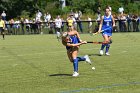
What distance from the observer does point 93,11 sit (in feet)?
228

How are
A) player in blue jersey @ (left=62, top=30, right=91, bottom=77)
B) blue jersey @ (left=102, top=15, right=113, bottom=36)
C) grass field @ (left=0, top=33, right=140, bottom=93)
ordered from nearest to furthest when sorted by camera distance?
grass field @ (left=0, top=33, right=140, bottom=93)
player in blue jersey @ (left=62, top=30, right=91, bottom=77)
blue jersey @ (left=102, top=15, right=113, bottom=36)

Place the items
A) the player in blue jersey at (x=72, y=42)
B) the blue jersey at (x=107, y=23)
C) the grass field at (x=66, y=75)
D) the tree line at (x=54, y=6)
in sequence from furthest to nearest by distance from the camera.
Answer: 1. the tree line at (x=54, y=6)
2. the blue jersey at (x=107, y=23)
3. the player in blue jersey at (x=72, y=42)
4. the grass field at (x=66, y=75)

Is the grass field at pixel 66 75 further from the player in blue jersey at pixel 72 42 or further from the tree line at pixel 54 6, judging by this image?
the tree line at pixel 54 6

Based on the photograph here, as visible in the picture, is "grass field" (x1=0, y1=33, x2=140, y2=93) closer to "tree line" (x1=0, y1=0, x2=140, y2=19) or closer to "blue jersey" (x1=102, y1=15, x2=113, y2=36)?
"blue jersey" (x1=102, y1=15, x2=113, y2=36)

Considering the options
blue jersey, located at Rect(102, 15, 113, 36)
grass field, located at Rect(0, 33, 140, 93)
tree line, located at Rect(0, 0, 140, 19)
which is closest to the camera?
grass field, located at Rect(0, 33, 140, 93)

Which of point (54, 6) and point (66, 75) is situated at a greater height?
point (66, 75)

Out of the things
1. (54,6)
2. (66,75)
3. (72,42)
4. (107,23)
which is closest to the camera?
(72,42)

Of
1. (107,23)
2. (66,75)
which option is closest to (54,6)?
(107,23)

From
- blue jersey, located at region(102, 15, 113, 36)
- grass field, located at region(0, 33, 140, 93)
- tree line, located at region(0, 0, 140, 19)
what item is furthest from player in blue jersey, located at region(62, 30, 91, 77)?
tree line, located at region(0, 0, 140, 19)

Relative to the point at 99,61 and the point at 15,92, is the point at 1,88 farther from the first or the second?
the point at 99,61

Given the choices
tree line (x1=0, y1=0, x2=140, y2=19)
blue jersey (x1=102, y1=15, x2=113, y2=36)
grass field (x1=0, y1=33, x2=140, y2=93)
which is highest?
blue jersey (x1=102, y1=15, x2=113, y2=36)

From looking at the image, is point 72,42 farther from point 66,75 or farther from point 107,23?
point 107,23

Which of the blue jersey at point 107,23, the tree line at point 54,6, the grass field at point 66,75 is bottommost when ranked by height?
the tree line at point 54,6

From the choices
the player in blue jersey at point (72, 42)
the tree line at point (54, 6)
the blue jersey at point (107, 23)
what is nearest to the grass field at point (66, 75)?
the player in blue jersey at point (72, 42)
